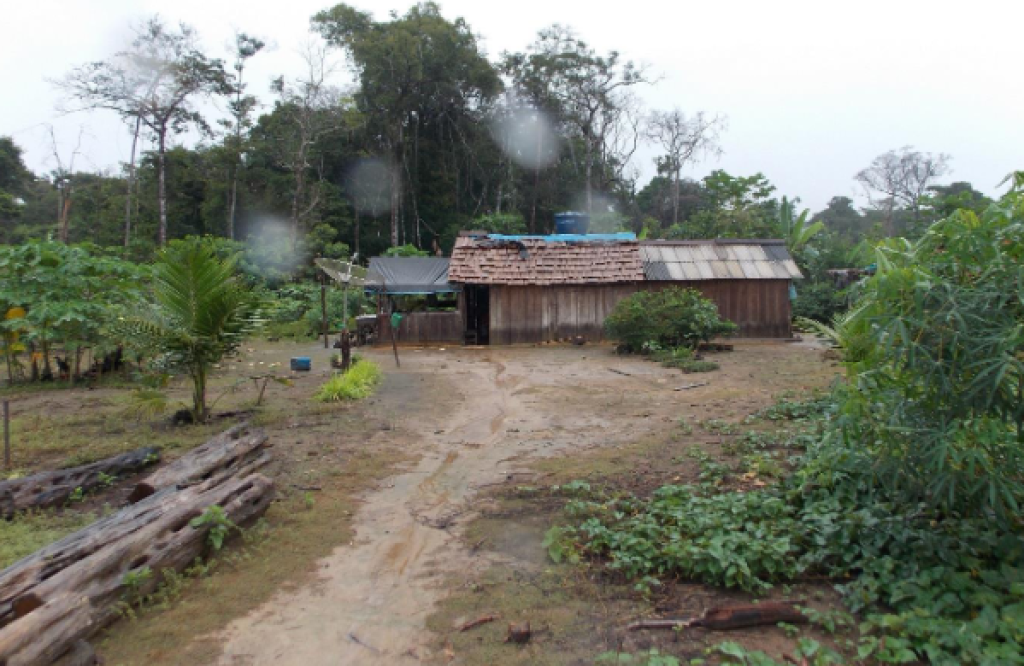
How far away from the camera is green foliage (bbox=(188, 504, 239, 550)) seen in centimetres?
423

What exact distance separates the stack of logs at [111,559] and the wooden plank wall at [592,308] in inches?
502

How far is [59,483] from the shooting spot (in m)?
5.42

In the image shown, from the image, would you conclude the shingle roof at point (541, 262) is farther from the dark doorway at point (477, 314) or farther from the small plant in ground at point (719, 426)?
the small plant in ground at point (719, 426)

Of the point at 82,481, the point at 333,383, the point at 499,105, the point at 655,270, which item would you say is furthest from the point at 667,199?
the point at 82,481

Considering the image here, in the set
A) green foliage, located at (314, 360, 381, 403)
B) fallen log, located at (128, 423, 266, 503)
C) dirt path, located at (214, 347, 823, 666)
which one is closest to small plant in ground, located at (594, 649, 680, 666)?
dirt path, located at (214, 347, 823, 666)

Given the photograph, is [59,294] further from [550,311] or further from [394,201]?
[394,201]

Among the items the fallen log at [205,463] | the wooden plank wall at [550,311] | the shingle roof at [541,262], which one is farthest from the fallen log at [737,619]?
the wooden plank wall at [550,311]

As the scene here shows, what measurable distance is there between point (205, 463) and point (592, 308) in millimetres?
13729

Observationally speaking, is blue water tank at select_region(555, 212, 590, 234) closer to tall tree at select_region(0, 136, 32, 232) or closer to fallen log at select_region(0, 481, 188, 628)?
fallen log at select_region(0, 481, 188, 628)

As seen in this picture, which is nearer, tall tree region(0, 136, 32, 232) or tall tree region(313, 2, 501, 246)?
tall tree region(313, 2, 501, 246)

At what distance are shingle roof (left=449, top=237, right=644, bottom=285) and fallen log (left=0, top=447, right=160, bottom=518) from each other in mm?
11731

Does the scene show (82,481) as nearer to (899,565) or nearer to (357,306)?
(899,565)

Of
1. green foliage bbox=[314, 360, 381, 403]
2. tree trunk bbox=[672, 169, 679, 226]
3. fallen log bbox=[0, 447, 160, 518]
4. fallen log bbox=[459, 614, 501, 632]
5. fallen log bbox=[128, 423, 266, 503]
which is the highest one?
tree trunk bbox=[672, 169, 679, 226]

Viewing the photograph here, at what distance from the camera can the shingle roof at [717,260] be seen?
18031 mm
